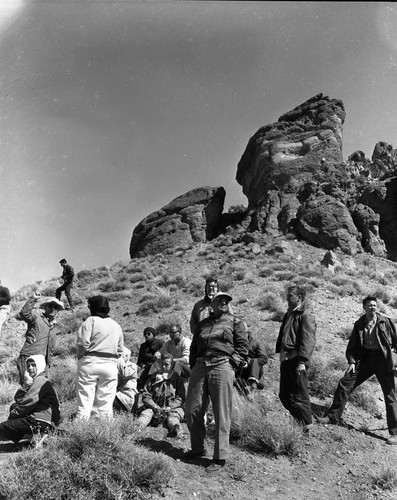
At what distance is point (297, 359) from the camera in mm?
6492

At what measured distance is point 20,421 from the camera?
532 centimetres

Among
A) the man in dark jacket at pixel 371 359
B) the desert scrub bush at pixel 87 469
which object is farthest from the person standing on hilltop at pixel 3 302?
the man in dark jacket at pixel 371 359

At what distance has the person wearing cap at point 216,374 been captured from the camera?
5.11m

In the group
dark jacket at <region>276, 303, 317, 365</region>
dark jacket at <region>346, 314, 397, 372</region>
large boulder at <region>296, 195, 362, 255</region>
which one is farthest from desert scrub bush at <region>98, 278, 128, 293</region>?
dark jacket at <region>346, 314, 397, 372</region>

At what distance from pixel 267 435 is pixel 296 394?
0.86 meters

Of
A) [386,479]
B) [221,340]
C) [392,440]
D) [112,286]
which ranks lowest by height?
[386,479]

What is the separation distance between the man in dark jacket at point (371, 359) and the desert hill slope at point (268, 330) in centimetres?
38

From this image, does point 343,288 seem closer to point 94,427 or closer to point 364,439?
point 364,439

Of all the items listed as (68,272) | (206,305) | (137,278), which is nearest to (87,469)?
(206,305)

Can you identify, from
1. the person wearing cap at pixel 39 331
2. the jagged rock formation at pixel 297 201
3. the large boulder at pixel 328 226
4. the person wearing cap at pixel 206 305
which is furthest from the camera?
the jagged rock formation at pixel 297 201

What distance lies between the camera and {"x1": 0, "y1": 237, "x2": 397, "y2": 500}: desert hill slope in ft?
16.8

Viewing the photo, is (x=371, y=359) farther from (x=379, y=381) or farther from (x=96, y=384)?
(x=96, y=384)

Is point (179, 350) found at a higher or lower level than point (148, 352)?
higher

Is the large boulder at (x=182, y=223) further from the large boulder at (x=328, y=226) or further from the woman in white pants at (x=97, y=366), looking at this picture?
the woman in white pants at (x=97, y=366)
